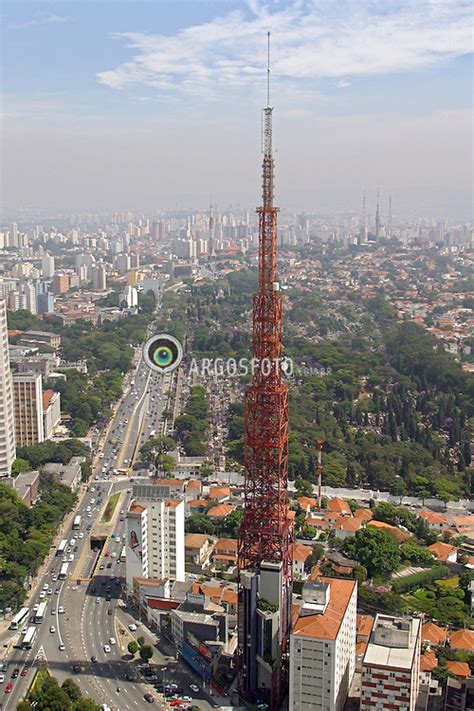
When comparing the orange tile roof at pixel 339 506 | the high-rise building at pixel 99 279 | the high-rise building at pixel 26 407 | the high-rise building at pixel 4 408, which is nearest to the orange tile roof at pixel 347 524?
the orange tile roof at pixel 339 506

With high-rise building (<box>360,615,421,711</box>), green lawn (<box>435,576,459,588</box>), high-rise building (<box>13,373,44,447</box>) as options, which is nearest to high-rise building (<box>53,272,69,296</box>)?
high-rise building (<box>13,373,44,447</box>)

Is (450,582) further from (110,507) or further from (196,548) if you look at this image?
(110,507)

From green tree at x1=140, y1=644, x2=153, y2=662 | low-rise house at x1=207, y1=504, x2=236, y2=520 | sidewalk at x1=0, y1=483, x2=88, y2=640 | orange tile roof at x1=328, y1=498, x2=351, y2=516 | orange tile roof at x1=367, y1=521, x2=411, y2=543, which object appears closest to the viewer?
green tree at x1=140, y1=644, x2=153, y2=662

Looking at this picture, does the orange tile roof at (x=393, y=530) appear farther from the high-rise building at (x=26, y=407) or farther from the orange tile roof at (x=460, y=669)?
the high-rise building at (x=26, y=407)

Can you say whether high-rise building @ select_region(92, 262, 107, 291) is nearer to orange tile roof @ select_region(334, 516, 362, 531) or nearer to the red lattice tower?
orange tile roof @ select_region(334, 516, 362, 531)

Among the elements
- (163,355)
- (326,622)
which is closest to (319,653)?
(326,622)

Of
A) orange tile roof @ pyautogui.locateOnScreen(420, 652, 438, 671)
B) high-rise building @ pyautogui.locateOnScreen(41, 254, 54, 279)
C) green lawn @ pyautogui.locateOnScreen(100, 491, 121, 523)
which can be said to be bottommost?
green lawn @ pyautogui.locateOnScreen(100, 491, 121, 523)
